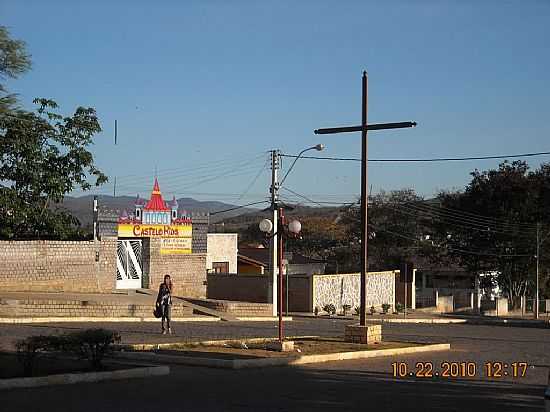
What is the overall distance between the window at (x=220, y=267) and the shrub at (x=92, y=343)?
39.6 meters

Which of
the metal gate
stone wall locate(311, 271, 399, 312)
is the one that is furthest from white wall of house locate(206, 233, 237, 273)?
the metal gate

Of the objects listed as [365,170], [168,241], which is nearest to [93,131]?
[168,241]

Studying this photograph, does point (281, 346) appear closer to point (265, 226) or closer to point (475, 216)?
point (265, 226)

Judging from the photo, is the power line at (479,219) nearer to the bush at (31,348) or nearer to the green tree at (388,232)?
the green tree at (388,232)

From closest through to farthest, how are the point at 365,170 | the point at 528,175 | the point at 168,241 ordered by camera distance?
1. the point at 365,170
2. the point at 168,241
3. the point at 528,175

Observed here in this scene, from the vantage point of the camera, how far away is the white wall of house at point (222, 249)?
5381 centimetres

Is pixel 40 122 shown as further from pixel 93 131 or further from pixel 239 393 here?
pixel 239 393

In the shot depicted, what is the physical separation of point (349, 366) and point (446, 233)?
46.0 meters

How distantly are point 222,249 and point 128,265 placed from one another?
1612 centimetres

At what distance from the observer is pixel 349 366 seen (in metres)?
17.6

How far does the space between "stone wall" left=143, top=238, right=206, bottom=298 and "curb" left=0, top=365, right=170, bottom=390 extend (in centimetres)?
A: 2404

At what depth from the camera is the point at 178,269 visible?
1586 inches

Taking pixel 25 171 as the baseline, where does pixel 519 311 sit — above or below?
below

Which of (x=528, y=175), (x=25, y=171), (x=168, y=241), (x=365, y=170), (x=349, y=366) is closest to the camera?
(x=349, y=366)
